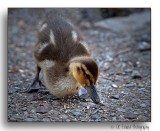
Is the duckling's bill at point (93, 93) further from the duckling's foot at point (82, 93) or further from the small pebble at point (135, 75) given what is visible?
the small pebble at point (135, 75)

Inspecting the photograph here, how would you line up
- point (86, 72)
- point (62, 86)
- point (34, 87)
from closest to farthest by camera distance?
point (86, 72)
point (62, 86)
point (34, 87)

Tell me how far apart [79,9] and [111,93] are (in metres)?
0.51

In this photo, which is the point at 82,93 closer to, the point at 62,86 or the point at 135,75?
the point at 62,86

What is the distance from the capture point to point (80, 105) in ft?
11.5

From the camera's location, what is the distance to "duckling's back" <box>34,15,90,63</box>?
3.42 m

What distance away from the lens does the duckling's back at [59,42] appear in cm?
342

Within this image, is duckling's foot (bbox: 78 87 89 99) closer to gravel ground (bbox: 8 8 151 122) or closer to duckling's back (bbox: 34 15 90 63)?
gravel ground (bbox: 8 8 151 122)

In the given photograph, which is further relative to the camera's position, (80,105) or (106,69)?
(106,69)

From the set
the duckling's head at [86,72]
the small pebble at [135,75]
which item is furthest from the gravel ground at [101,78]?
the duckling's head at [86,72]

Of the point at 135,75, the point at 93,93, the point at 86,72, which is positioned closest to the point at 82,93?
the point at 93,93

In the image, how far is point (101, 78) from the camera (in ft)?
12.0

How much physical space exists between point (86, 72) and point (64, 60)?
0.57 ft
